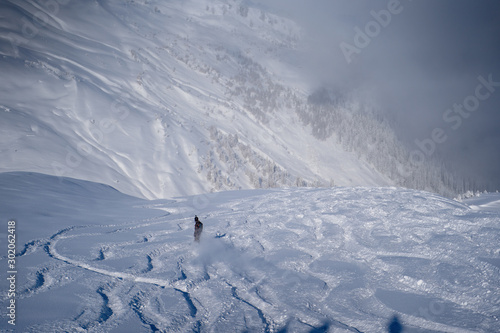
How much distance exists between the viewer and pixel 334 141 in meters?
95.6

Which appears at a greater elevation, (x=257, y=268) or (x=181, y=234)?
(x=181, y=234)

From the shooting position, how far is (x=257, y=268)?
9.16 meters

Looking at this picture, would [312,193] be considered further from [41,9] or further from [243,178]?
[41,9]

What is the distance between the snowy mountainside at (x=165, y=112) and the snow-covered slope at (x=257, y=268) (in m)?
16.5

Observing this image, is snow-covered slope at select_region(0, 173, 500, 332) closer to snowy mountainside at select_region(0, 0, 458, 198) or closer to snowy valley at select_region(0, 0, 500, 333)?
snowy valley at select_region(0, 0, 500, 333)

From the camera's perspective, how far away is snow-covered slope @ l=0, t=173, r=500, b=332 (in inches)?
239

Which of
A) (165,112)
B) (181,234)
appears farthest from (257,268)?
(165,112)

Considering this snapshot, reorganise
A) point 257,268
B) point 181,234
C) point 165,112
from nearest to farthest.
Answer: point 257,268
point 181,234
point 165,112

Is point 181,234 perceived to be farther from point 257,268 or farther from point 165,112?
point 165,112

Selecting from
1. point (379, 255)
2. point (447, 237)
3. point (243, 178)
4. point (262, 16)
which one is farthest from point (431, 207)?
point (262, 16)

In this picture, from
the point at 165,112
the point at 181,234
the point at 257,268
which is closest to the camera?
the point at 257,268

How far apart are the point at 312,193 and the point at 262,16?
195325 mm

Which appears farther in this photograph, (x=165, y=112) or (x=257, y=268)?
(x=165, y=112)

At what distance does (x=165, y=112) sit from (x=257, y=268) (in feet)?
179
